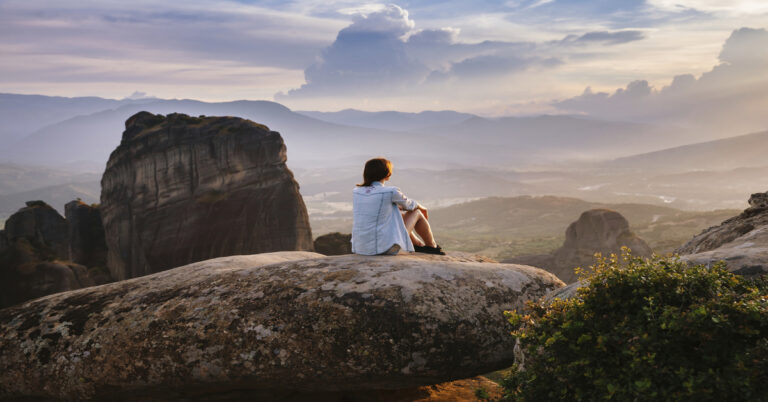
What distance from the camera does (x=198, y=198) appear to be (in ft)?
150

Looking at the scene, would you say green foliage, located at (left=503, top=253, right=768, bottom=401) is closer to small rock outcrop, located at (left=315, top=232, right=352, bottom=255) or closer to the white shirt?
the white shirt

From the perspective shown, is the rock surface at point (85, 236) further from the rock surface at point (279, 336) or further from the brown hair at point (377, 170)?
the brown hair at point (377, 170)

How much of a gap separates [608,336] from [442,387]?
21.4 feet

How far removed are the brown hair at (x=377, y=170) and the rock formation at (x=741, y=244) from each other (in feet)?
21.1

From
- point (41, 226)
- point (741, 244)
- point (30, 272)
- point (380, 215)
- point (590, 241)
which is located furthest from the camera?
point (590, 241)

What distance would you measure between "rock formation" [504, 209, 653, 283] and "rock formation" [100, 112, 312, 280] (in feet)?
142

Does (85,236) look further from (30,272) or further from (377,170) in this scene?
(377,170)

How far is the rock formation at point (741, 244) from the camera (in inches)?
273

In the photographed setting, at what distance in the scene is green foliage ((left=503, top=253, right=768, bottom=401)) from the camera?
4.61m

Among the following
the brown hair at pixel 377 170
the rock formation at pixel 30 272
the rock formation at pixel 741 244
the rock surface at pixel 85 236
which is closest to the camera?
the rock formation at pixel 741 244

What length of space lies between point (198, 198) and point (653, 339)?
46613 millimetres

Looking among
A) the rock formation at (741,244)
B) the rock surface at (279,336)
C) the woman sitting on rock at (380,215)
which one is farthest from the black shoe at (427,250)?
the rock formation at (741,244)

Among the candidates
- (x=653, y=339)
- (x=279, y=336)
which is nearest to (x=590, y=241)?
(x=279, y=336)

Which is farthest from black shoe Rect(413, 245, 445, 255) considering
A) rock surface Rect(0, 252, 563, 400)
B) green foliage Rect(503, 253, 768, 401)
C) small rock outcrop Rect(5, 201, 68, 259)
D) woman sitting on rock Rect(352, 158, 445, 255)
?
small rock outcrop Rect(5, 201, 68, 259)
